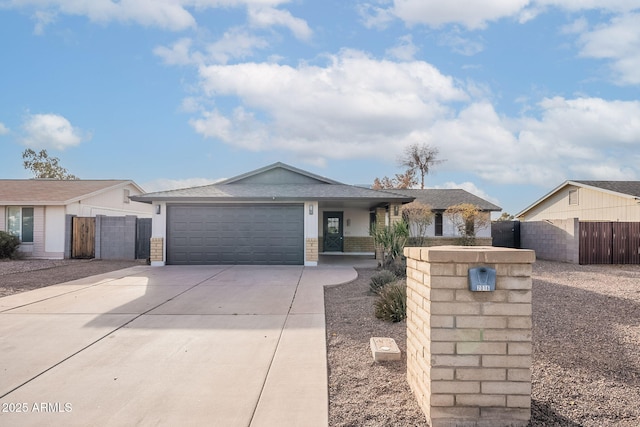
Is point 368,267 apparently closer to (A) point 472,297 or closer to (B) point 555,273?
(B) point 555,273

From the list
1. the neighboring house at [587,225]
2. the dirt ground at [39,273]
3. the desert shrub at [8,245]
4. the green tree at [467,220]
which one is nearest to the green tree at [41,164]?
the desert shrub at [8,245]

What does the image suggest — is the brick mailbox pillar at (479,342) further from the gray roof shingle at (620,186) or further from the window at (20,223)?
the gray roof shingle at (620,186)

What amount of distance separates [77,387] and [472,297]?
147 inches

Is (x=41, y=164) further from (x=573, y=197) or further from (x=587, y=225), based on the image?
(x=573, y=197)

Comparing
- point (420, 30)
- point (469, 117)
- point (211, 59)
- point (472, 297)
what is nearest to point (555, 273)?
point (469, 117)

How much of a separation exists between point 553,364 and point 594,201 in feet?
76.8

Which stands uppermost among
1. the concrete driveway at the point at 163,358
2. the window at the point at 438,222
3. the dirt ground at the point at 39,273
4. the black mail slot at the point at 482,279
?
the window at the point at 438,222

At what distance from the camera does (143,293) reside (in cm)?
855

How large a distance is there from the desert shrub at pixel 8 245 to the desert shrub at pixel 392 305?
17.8 meters

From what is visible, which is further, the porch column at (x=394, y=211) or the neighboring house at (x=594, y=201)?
the neighboring house at (x=594, y=201)

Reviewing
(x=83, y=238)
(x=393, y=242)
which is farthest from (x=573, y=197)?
(x=83, y=238)

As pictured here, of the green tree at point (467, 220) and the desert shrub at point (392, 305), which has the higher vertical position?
the green tree at point (467, 220)

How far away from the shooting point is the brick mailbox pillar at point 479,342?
289cm

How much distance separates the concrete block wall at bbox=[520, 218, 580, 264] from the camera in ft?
52.3
